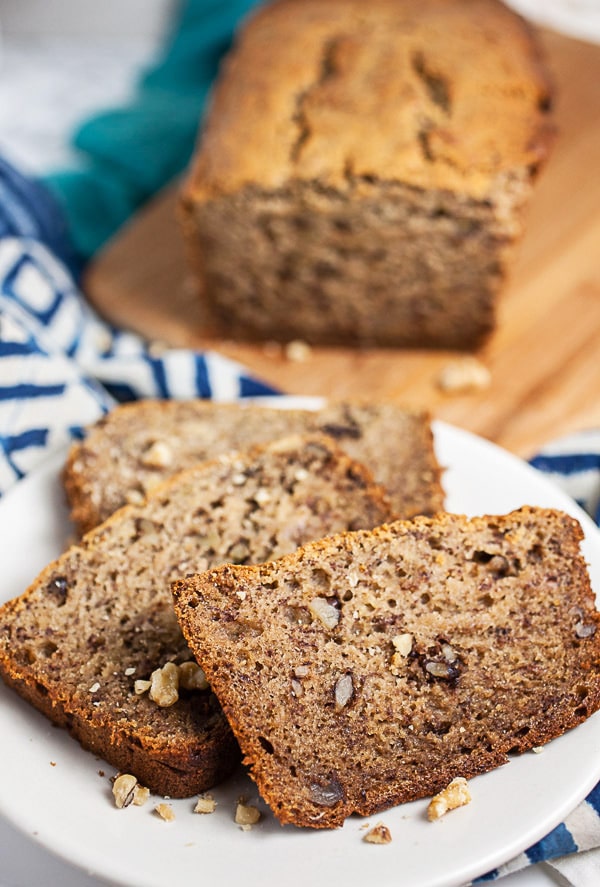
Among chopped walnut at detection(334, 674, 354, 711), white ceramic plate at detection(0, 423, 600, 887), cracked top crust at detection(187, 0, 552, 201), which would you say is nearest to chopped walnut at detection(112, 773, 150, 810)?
white ceramic plate at detection(0, 423, 600, 887)

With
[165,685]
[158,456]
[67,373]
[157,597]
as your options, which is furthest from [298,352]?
[165,685]

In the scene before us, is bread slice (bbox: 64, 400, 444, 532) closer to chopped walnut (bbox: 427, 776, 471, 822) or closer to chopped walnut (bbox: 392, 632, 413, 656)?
chopped walnut (bbox: 392, 632, 413, 656)

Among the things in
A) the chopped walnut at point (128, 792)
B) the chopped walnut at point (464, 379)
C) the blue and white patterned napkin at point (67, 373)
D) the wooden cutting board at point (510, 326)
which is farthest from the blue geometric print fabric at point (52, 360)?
the chopped walnut at point (128, 792)

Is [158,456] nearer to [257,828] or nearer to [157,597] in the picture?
[157,597]

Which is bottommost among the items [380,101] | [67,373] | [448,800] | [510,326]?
[67,373]

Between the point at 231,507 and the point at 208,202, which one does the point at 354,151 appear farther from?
the point at 231,507

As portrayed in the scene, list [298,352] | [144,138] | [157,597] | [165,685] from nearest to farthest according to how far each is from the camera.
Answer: [165,685] < [157,597] < [298,352] < [144,138]

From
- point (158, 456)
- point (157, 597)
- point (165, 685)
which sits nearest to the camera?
point (165, 685)
